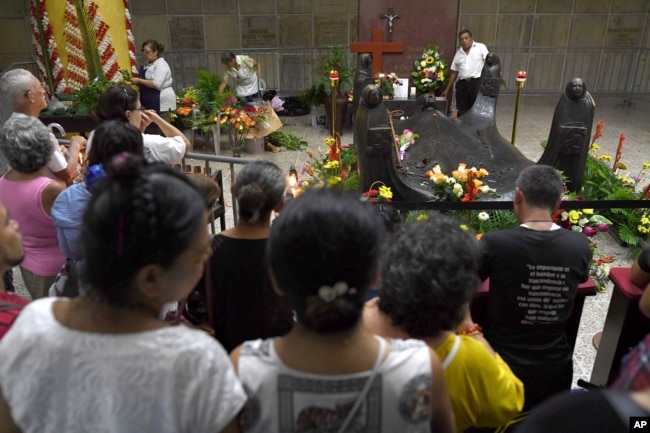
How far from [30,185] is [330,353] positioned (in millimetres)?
1995

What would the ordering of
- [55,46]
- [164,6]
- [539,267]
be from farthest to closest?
[164,6], [55,46], [539,267]

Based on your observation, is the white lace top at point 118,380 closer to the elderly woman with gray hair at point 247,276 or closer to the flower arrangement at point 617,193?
the elderly woman with gray hair at point 247,276

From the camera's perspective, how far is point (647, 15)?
12164 mm

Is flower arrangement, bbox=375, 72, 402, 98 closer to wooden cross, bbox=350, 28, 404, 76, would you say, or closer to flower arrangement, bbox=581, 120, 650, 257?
wooden cross, bbox=350, 28, 404, 76

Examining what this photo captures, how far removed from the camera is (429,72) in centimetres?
859

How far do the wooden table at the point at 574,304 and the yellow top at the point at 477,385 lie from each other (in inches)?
37.5

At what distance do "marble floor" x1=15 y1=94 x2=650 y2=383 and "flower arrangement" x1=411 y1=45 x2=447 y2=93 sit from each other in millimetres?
1441

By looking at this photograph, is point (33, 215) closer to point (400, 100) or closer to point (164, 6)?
point (400, 100)

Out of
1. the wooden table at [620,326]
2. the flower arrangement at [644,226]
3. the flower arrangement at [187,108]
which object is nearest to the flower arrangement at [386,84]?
the flower arrangement at [187,108]

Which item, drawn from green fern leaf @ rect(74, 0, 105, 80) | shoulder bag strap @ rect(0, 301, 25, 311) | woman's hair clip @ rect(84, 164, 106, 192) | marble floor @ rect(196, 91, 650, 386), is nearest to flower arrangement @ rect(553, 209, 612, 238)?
marble floor @ rect(196, 91, 650, 386)

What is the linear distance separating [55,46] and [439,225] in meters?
7.40

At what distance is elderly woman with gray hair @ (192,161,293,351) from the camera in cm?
194

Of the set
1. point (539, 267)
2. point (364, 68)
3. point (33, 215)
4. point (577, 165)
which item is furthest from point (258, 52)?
point (539, 267)

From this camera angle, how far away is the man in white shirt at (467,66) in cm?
850
